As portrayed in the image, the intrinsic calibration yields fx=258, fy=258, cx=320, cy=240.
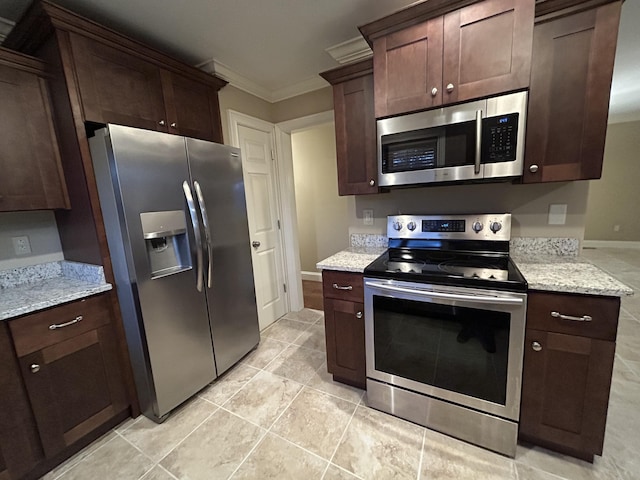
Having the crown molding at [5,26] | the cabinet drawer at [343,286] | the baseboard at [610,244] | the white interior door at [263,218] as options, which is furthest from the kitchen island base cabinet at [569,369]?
the baseboard at [610,244]

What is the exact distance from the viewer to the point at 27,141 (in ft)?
4.78

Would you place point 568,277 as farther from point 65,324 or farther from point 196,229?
point 65,324

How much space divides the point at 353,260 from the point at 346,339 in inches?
21.2

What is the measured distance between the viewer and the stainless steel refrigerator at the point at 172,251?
1.47 meters

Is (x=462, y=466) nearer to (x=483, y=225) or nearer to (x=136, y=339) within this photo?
(x=483, y=225)

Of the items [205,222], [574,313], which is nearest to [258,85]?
[205,222]

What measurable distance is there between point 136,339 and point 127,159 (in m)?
1.07

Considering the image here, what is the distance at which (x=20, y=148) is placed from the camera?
4.70ft

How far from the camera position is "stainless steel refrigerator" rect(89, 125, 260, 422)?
1.47 metres

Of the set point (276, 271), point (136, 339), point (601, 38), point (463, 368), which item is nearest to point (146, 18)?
point (136, 339)

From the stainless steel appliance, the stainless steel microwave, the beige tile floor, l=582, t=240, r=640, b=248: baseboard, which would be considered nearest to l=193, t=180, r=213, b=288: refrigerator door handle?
the beige tile floor

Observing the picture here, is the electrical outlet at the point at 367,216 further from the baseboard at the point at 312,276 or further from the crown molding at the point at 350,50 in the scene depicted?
the baseboard at the point at 312,276

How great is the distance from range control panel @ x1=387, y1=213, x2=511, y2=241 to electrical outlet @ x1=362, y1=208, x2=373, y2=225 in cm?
27

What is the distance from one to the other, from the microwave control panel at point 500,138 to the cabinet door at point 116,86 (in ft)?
6.86
